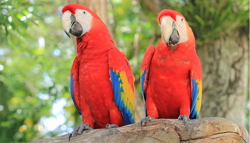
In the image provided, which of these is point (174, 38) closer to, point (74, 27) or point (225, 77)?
A: point (74, 27)

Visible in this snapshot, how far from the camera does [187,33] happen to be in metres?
2.46

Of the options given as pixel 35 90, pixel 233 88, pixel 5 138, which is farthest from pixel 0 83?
pixel 233 88

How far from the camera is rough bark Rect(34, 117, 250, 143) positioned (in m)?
1.89

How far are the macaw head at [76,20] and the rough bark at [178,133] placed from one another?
30.0 inches

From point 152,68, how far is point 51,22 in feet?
12.9

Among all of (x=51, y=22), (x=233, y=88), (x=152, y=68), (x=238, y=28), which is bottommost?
(x=233, y=88)

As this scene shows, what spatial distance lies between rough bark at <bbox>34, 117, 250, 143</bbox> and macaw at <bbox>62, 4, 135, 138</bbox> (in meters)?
0.32

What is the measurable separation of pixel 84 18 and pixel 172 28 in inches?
25.8

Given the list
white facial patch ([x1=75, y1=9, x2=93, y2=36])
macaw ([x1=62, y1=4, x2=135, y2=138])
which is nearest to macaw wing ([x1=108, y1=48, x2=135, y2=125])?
macaw ([x1=62, y1=4, x2=135, y2=138])

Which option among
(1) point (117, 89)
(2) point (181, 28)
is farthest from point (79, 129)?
(2) point (181, 28)

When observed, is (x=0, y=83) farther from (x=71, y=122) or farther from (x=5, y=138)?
(x=71, y=122)

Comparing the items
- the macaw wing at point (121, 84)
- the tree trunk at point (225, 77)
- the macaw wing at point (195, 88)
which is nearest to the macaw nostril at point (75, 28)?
the macaw wing at point (121, 84)

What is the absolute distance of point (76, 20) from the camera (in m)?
2.35

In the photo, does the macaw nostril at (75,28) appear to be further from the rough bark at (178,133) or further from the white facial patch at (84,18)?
the rough bark at (178,133)
